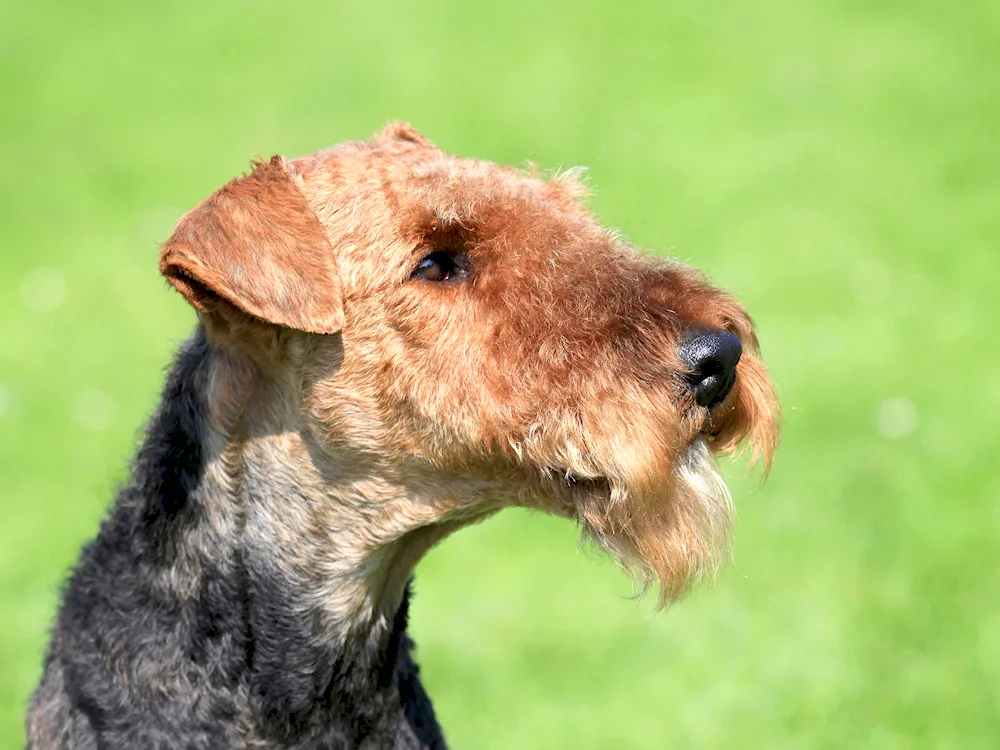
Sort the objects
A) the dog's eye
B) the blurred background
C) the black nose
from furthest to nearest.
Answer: the blurred background → the dog's eye → the black nose

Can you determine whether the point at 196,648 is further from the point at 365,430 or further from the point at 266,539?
the point at 365,430

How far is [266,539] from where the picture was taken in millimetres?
3035

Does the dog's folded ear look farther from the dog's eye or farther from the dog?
the dog's eye

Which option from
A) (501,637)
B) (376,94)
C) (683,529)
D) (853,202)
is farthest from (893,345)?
(376,94)

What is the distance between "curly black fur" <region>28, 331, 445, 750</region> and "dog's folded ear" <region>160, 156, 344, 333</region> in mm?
455

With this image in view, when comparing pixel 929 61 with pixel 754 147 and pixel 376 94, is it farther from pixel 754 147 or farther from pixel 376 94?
pixel 376 94

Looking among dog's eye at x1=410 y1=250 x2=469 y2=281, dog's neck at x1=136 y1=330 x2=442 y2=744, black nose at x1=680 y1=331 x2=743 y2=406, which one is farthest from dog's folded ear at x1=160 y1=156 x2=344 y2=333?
black nose at x1=680 y1=331 x2=743 y2=406

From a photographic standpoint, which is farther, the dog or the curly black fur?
the curly black fur

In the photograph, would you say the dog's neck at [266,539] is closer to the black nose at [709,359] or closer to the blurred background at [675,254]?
the blurred background at [675,254]

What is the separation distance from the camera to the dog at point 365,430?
273cm

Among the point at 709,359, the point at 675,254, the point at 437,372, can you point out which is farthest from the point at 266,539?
the point at 675,254

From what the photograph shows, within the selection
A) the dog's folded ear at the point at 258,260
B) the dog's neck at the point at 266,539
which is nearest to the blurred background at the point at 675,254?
the dog's folded ear at the point at 258,260

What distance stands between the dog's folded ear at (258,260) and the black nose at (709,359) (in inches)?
34.4

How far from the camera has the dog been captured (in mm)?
2730
